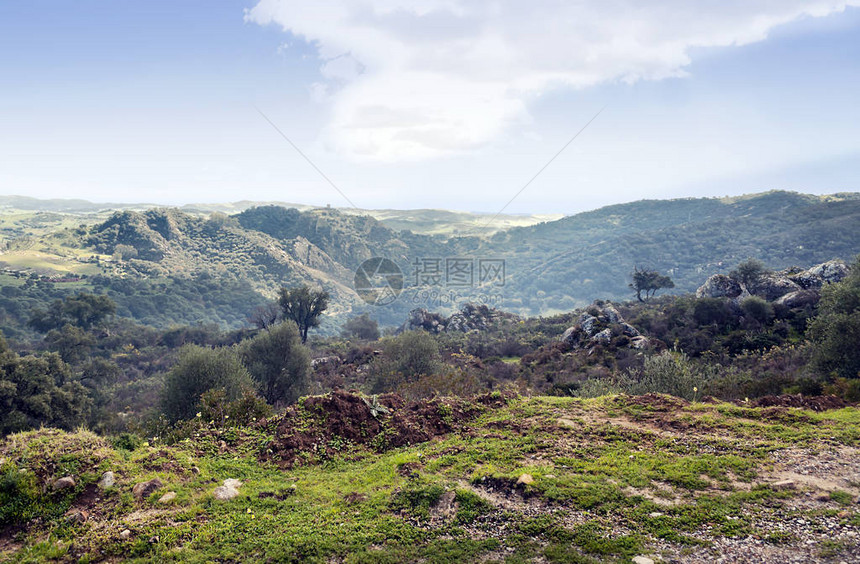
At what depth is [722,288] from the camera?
42344 mm

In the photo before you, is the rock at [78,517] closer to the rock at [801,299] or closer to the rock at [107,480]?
the rock at [107,480]

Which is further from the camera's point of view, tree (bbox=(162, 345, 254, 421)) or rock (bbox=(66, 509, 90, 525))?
tree (bbox=(162, 345, 254, 421))

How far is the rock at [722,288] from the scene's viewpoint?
4120cm

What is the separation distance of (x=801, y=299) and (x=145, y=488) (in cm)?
4346

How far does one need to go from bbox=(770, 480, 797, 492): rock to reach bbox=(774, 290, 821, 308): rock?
1272 inches

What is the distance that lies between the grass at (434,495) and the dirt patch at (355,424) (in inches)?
21.0

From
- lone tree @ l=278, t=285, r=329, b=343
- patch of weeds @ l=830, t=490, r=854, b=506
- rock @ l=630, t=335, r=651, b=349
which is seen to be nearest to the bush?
patch of weeds @ l=830, t=490, r=854, b=506

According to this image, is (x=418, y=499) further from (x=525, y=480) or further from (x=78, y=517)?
(x=78, y=517)

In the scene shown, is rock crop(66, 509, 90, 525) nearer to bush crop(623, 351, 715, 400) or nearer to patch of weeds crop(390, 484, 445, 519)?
patch of weeds crop(390, 484, 445, 519)

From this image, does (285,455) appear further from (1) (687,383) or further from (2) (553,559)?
(1) (687,383)

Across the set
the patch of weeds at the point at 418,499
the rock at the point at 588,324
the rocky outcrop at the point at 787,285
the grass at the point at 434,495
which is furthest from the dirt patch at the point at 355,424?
the rocky outcrop at the point at 787,285

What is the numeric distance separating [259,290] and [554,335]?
5239 inches

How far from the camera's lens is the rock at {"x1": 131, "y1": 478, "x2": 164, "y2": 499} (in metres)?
9.35

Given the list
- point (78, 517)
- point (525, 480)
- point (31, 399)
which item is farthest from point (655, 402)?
point (31, 399)
